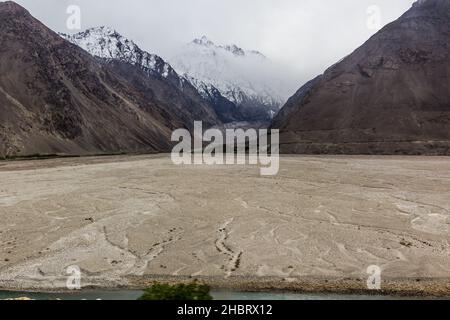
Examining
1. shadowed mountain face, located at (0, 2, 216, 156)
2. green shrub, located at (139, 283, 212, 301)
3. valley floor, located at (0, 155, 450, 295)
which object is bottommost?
valley floor, located at (0, 155, 450, 295)

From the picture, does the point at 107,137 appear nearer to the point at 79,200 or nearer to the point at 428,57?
the point at 428,57

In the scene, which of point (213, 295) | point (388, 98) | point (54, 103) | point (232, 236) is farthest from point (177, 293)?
point (54, 103)

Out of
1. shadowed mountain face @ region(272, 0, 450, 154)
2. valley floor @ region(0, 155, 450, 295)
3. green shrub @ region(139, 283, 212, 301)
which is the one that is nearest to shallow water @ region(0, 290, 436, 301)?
valley floor @ region(0, 155, 450, 295)

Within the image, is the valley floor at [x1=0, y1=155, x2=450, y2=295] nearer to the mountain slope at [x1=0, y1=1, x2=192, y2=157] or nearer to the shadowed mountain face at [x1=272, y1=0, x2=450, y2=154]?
the shadowed mountain face at [x1=272, y1=0, x2=450, y2=154]

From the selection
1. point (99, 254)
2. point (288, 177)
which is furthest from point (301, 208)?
point (288, 177)

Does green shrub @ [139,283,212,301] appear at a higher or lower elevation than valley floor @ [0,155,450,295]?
higher

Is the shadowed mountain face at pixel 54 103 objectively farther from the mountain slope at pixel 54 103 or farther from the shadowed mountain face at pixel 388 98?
the shadowed mountain face at pixel 388 98

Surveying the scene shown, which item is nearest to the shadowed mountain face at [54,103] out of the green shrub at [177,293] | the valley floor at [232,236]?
the valley floor at [232,236]
